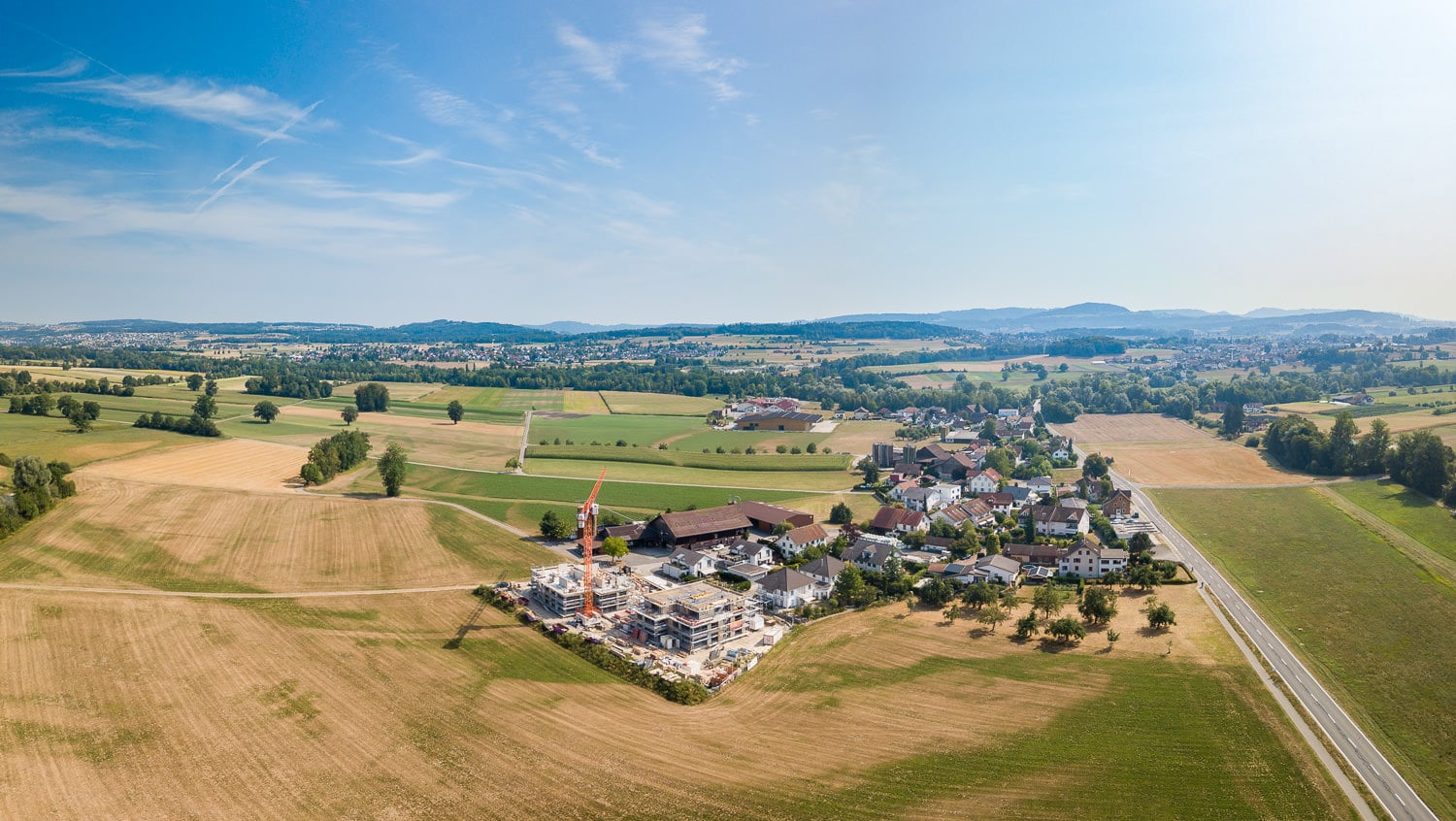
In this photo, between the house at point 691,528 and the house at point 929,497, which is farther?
the house at point 929,497

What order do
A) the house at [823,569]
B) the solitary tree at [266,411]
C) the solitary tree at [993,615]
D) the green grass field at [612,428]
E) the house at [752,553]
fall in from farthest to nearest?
the solitary tree at [266,411] < the green grass field at [612,428] < the house at [752,553] < the house at [823,569] < the solitary tree at [993,615]

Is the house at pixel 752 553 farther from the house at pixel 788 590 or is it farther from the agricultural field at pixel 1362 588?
the agricultural field at pixel 1362 588

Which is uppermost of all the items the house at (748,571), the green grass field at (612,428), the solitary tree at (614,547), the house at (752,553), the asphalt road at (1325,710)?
the green grass field at (612,428)

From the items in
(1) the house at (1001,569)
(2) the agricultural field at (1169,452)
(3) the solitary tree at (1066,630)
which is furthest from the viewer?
(2) the agricultural field at (1169,452)

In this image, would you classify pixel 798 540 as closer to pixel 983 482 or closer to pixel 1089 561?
pixel 1089 561

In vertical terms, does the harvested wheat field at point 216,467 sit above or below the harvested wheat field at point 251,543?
above

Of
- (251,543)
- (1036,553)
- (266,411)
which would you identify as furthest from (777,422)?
(251,543)

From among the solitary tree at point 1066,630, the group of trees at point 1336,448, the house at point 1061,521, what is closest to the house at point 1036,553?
the house at point 1061,521
